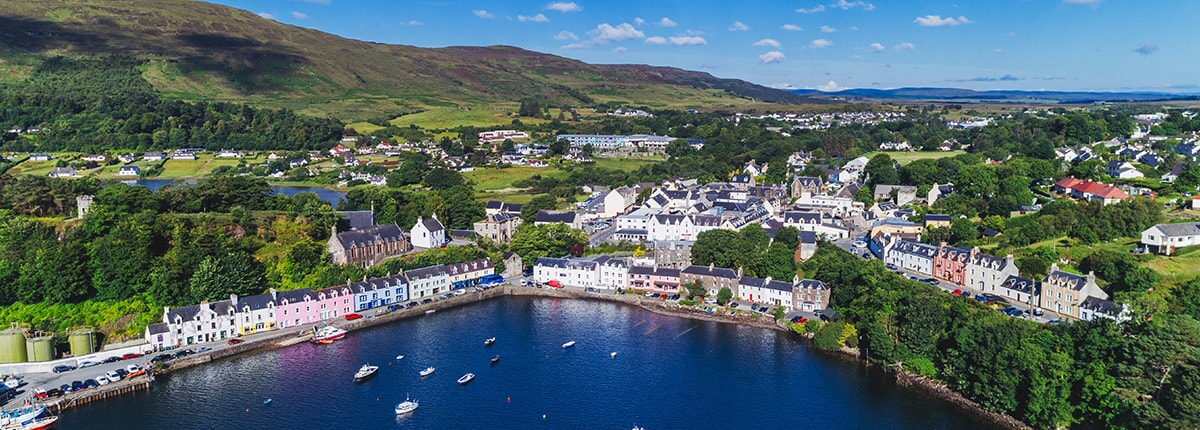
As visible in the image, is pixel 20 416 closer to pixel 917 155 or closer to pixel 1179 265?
pixel 1179 265

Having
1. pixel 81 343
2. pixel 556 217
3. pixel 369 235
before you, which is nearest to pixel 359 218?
pixel 369 235

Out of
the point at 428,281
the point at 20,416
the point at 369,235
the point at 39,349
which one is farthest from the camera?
the point at 369,235

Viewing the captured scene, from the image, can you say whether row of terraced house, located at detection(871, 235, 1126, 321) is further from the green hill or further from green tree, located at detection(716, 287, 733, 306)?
the green hill

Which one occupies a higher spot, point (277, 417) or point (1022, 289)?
point (1022, 289)

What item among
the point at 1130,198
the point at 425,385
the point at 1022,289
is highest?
the point at 1130,198

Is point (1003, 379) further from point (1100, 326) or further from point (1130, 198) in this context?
point (1130, 198)

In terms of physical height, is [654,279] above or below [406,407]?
above

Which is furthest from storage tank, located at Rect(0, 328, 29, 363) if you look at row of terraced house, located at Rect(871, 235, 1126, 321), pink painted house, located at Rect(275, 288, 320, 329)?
row of terraced house, located at Rect(871, 235, 1126, 321)

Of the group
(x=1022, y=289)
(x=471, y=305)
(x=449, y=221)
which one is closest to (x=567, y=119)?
(x=449, y=221)
